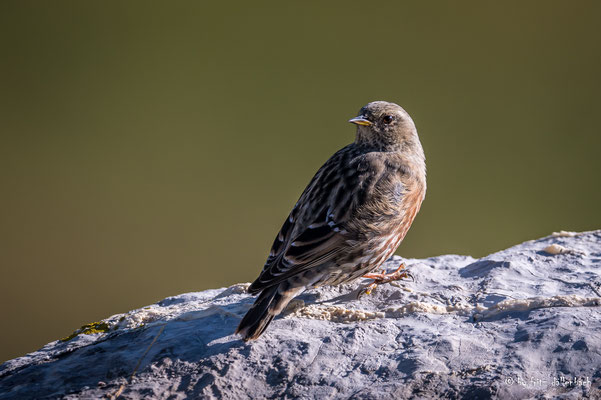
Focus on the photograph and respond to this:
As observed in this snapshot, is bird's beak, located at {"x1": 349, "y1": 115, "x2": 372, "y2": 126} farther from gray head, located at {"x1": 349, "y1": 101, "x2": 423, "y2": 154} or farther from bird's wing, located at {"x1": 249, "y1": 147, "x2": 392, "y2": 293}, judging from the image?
bird's wing, located at {"x1": 249, "y1": 147, "x2": 392, "y2": 293}

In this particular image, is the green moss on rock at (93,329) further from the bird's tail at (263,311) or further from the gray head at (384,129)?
the gray head at (384,129)

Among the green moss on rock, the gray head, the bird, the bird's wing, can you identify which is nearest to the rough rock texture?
the green moss on rock

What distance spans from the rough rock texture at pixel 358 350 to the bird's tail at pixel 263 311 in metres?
0.07

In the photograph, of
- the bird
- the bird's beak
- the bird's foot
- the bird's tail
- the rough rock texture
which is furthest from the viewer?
the bird's beak

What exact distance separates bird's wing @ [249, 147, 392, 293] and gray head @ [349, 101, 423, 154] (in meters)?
0.45

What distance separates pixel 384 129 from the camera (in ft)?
17.2

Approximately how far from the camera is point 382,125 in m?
5.23

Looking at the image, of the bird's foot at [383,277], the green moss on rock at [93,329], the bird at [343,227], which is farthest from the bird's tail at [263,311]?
the green moss on rock at [93,329]

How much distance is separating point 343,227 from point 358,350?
110cm

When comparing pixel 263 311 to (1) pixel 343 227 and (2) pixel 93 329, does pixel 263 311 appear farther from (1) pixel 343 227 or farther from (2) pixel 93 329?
(2) pixel 93 329

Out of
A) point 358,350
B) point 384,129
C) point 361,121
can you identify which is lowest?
point 358,350

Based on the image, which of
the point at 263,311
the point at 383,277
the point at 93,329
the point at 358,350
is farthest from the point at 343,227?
the point at 93,329

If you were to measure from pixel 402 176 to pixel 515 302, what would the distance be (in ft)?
4.52

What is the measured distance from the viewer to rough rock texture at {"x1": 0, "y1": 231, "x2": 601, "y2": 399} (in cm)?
308
